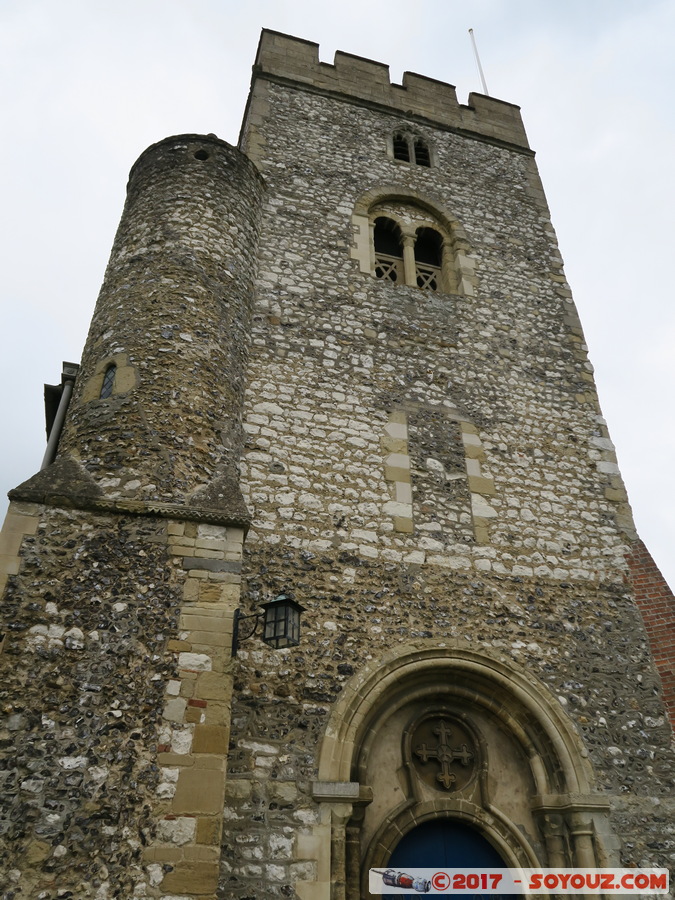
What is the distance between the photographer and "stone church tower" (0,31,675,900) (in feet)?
14.8

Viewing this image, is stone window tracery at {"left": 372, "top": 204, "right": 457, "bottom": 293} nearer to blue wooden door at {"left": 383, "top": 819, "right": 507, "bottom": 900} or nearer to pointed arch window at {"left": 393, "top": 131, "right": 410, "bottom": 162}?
pointed arch window at {"left": 393, "top": 131, "right": 410, "bottom": 162}

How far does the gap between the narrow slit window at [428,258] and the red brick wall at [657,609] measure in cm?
450

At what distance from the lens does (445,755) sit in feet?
20.4

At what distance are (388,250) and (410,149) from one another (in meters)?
2.44

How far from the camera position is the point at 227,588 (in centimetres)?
511

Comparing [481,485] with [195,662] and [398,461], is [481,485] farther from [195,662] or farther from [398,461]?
[195,662]

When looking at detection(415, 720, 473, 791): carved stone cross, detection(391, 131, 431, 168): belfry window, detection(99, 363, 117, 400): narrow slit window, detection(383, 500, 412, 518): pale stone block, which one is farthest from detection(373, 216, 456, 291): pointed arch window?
detection(415, 720, 473, 791): carved stone cross

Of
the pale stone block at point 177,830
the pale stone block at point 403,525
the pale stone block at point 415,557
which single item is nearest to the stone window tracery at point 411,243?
the pale stone block at point 403,525

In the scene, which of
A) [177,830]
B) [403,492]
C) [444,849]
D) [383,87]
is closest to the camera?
[177,830]

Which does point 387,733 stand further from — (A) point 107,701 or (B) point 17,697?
(B) point 17,697

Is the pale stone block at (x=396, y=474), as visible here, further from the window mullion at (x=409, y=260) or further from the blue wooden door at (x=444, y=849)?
the blue wooden door at (x=444, y=849)

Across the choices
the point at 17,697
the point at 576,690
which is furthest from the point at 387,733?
the point at 17,697

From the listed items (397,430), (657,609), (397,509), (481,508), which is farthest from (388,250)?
(657,609)

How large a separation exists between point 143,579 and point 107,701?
878 mm
